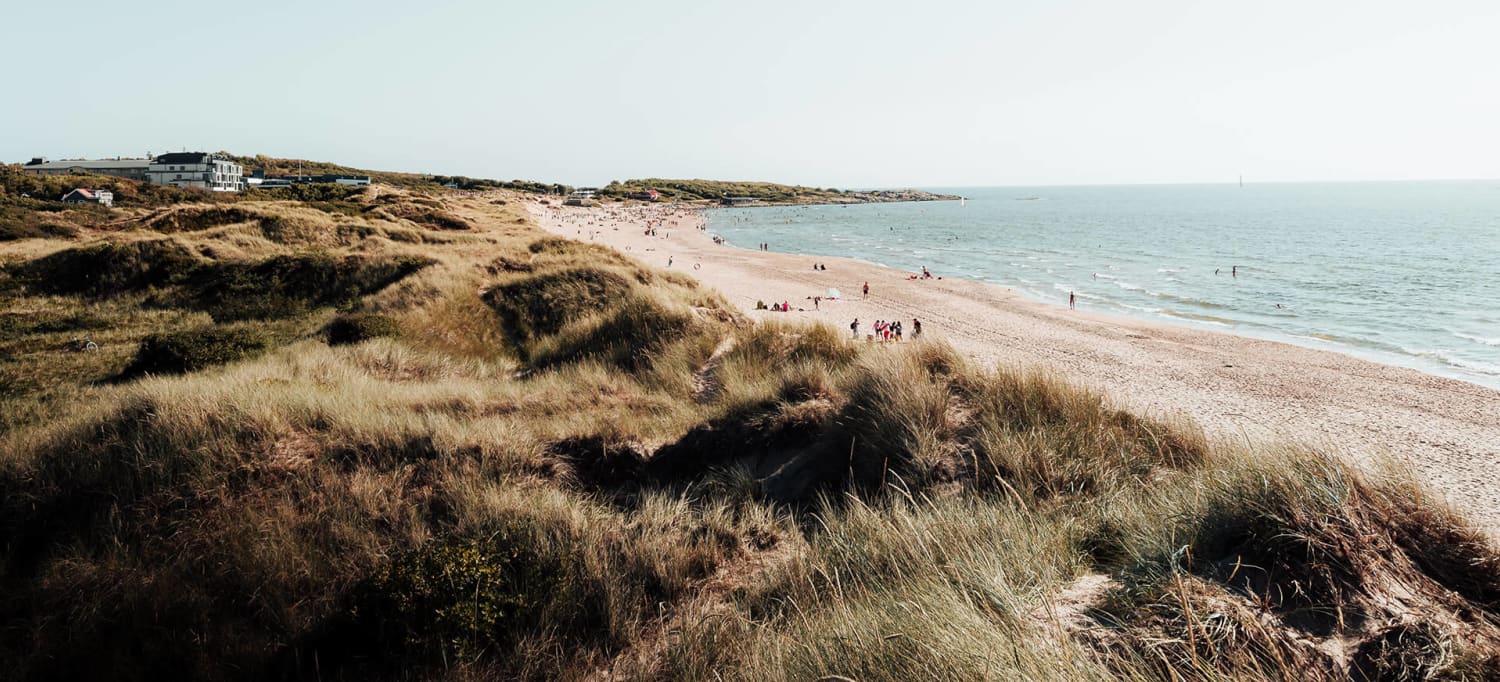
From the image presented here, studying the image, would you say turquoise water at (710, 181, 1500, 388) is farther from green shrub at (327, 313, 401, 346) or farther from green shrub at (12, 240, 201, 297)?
green shrub at (12, 240, 201, 297)

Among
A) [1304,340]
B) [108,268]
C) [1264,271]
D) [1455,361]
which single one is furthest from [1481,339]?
[108,268]

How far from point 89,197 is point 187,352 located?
51067mm

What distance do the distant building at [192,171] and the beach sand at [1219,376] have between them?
86.3 m

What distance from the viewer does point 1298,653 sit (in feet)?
9.76

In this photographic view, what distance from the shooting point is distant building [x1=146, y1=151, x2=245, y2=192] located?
302ft

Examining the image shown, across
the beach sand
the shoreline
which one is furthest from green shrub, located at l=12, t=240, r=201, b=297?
the shoreline

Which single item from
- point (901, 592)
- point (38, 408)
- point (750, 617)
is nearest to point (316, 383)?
point (38, 408)

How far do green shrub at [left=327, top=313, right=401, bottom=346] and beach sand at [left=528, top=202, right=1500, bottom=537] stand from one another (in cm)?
1185

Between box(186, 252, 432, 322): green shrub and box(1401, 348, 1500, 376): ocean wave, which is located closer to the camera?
box(186, 252, 432, 322): green shrub

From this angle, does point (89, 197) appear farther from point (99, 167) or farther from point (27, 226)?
point (99, 167)

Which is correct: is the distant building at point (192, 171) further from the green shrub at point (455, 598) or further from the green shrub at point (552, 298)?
the green shrub at point (455, 598)

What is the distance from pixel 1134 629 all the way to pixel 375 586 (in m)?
5.23

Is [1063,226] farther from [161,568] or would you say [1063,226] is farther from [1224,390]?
[161,568]

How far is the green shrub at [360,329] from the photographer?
1460cm
